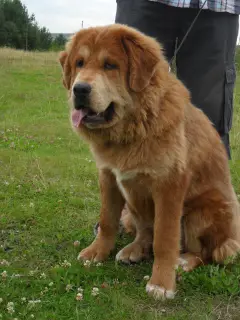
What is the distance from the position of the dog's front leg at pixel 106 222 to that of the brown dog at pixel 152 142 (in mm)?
164

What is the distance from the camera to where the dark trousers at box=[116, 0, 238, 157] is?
375 cm

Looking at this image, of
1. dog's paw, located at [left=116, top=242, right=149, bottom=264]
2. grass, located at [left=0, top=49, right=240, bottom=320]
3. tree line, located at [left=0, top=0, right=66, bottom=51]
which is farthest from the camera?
tree line, located at [left=0, top=0, right=66, bottom=51]

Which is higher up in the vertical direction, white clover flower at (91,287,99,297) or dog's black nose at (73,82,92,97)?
dog's black nose at (73,82,92,97)

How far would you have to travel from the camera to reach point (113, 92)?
9.93 ft

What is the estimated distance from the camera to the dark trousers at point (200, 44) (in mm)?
3754

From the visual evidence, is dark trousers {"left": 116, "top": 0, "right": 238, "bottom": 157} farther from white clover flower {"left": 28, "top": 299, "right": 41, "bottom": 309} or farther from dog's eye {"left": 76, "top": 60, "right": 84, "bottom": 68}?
white clover flower {"left": 28, "top": 299, "right": 41, "bottom": 309}

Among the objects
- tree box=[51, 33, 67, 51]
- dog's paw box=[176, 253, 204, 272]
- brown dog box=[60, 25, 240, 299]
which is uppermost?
brown dog box=[60, 25, 240, 299]

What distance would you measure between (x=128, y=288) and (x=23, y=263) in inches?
34.6

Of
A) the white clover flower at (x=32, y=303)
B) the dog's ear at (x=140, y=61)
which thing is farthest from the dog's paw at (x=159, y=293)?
the dog's ear at (x=140, y=61)

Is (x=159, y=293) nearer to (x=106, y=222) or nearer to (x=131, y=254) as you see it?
(x=131, y=254)

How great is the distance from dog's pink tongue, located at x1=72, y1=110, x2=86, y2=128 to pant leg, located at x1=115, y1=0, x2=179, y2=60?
46.6 inches

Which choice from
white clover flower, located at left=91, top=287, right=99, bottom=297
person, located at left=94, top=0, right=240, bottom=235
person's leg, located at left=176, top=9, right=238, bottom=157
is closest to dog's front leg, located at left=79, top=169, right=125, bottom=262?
person, located at left=94, top=0, right=240, bottom=235

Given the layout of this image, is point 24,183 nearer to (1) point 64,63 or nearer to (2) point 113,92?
(1) point 64,63

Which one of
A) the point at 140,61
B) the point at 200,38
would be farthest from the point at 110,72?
the point at 200,38
